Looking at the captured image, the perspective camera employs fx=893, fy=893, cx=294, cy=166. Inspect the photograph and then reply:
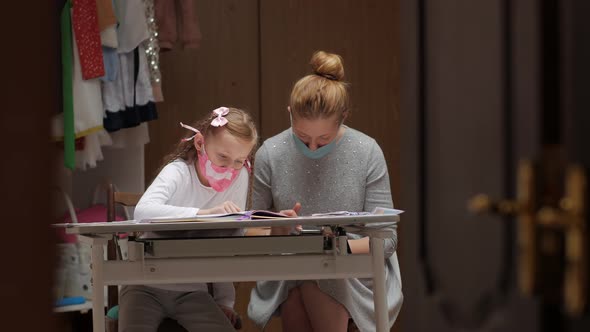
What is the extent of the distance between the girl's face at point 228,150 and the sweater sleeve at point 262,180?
0.56 ft

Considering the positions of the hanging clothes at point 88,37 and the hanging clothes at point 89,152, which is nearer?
the hanging clothes at point 88,37

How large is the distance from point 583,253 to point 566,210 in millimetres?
38

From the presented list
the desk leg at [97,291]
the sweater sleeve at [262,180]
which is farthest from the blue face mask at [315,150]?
the desk leg at [97,291]

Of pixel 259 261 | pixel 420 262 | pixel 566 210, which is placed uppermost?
pixel 566 210

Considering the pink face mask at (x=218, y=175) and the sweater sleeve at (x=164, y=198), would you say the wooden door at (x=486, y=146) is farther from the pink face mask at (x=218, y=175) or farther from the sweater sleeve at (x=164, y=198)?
the pink face mask at (x=218, y=175)

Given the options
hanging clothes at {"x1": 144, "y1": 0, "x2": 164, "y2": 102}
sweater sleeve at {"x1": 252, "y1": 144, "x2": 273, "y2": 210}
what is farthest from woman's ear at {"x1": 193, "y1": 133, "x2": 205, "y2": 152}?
hanging clothes at {"x1": 144, "y1": 0, "x2": 164, "y2": 102}

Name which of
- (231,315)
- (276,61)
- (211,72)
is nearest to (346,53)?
(276,61)

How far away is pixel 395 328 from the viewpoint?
455 cm

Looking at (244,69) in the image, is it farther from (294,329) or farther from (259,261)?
(259,261)

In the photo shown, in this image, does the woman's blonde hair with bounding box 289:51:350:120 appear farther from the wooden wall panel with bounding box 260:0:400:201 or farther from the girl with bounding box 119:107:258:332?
the wooden wall panel with bounding box 260:0:400:201

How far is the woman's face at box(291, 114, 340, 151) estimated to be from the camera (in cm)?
265

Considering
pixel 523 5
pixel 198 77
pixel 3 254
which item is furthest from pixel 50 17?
pixel 198 77

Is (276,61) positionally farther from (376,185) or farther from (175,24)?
(376,185)

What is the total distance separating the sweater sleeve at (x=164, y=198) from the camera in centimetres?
227
